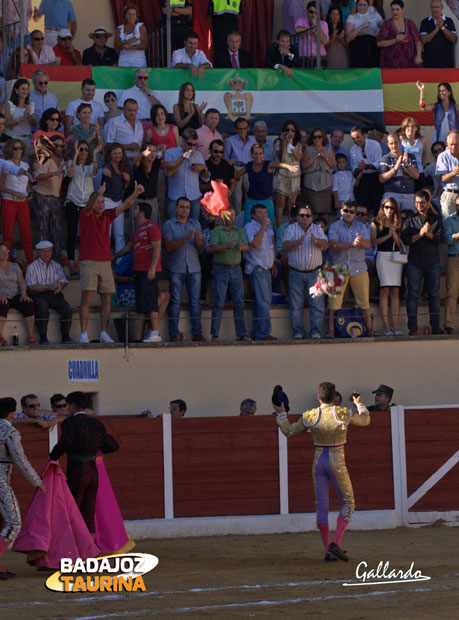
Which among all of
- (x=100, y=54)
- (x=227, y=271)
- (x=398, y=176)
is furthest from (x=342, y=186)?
(x=100, y=54)

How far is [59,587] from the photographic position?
7.74m

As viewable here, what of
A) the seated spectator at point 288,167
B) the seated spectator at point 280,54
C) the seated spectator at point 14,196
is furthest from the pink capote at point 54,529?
the seated spectator at point 280,54

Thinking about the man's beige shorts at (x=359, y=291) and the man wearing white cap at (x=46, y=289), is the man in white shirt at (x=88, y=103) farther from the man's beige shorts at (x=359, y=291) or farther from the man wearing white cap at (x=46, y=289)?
the man's beige shorts at (x=359, y=291)

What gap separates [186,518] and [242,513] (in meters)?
0.54

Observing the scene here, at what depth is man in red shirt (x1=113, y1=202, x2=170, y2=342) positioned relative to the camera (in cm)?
1185

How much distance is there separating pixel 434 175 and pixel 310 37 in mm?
3125

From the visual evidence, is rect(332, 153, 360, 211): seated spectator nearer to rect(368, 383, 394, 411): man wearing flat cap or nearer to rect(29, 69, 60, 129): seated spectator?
rect(368, 383, 394, 411): man wearing flat cap

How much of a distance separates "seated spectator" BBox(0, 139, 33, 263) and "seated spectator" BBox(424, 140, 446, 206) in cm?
455

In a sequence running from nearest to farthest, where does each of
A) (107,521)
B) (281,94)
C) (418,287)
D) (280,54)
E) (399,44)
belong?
(107,521) < (418,287) < (281,94) < (280,54) < (399,44)

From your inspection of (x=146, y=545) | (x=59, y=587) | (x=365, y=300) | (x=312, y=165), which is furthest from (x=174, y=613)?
(x=312, y=165)

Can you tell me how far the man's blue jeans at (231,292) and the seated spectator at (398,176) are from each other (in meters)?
2.24

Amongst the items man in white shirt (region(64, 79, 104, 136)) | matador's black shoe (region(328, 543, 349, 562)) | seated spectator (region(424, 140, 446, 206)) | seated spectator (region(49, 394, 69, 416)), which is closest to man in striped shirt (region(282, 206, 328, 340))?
seated spectator (region(424, 140, 446, 206))

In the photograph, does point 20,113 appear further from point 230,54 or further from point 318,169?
point 230,54

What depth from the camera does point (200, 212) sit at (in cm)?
1309
